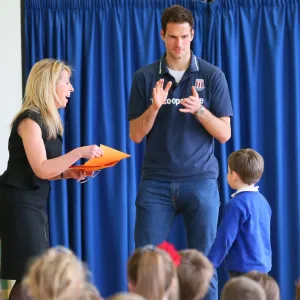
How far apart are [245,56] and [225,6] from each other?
0.37m

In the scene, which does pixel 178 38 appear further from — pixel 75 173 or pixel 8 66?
pixel 8 66

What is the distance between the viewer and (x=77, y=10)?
443cm

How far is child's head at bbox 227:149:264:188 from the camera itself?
3.29 m

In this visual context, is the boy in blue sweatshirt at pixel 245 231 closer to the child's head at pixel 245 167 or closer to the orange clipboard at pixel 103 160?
the child's head at pixel 245 167

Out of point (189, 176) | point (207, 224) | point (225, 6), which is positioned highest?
point (225, 6)

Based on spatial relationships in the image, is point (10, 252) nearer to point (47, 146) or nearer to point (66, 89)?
point (47, 146)

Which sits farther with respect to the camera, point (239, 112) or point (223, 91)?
point (239, 112)

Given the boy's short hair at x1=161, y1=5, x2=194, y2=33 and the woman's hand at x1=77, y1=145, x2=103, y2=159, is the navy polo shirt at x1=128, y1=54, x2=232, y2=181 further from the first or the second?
the woman's hand at x1=77, y1=145, x2=103, y2=159

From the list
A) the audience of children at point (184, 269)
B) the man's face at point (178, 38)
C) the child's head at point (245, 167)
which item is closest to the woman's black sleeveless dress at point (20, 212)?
the audience of children at point (184, 269)

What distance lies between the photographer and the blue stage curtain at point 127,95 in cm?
437

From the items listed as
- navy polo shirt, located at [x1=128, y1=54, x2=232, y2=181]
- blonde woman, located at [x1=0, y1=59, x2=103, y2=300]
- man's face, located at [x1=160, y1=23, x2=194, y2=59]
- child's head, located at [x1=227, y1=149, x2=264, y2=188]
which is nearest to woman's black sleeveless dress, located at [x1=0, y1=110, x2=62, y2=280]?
blonde woman, located at [x1=0, y1=59, x2=103, y2=300]

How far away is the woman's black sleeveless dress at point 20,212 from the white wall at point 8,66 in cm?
119

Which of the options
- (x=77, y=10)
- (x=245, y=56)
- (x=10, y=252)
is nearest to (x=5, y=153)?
(x=77, y=10)

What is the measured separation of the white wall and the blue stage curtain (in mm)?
215
